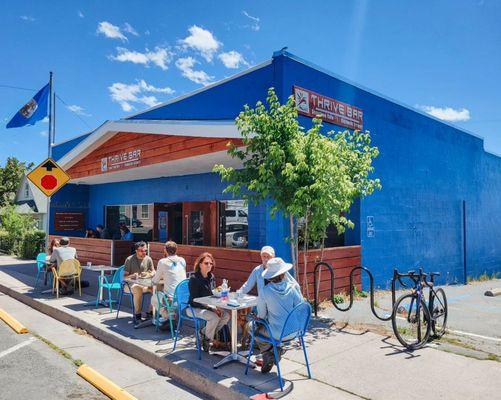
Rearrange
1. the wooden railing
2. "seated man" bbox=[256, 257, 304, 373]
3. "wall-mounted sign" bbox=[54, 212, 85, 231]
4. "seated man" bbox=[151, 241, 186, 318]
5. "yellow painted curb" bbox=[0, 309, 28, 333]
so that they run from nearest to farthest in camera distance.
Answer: "seated man" bbox=[256, 257, 304, 373], "seated man" bbox=[151, 241, 186, 318], "yellow painted curb" bbox=[0, 309, 28, 333], the wooden railing, "wall-mounted sign" bbox=[54, 212, 85, 231]

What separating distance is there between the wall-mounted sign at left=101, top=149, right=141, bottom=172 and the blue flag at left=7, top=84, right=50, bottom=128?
3838 mm

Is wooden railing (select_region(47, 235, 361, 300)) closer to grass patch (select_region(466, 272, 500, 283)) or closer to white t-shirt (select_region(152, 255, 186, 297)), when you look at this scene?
white t-shirt (select_region(152, 255, 186, 297))

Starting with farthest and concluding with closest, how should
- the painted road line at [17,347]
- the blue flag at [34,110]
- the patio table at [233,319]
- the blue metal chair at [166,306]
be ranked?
the blue flag at [34,110]
the blue metal chair at [166,306]
the painted road line at [17,347]
the patio table at [233,319]

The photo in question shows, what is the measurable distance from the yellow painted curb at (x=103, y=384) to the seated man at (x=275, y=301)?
1571 mm

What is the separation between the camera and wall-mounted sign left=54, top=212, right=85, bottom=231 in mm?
17170

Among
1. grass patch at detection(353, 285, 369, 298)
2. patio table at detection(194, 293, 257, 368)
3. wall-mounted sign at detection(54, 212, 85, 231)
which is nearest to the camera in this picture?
patio table at detection(194, 293, 257, 368)

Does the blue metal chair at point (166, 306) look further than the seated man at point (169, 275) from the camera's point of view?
No

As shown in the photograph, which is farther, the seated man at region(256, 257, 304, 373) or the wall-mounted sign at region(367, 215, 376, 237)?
the wall-mounted sign at region(367, 215, 376, 237)

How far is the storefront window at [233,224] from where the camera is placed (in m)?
11.3

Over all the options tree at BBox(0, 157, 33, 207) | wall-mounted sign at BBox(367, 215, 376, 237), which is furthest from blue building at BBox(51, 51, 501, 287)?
tree at BBox(0, 157, 33, 207)

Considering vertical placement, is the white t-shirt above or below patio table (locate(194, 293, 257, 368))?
above

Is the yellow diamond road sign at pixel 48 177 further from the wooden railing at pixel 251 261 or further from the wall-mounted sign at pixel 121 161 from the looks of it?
the wooden railing at pixel 251 261

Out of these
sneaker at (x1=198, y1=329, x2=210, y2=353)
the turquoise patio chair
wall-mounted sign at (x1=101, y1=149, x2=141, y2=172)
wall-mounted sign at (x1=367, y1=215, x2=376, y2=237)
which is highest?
wall-mounted sign at (x1=101, y1=149, x2=141, y2=172)

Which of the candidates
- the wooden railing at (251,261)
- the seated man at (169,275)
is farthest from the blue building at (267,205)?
the seated man at (169,275)
